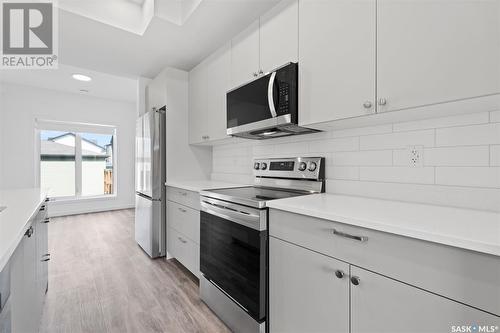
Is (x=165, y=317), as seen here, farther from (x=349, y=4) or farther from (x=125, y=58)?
(x=125, y=58)

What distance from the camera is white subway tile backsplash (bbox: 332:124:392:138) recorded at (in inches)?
55.1

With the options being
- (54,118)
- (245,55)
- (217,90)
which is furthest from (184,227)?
(54,118)

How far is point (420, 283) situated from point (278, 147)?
145 cm

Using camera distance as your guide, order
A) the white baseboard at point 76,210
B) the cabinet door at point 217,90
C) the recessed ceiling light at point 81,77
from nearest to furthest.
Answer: the cabinet door at point 217,90 < the recessed ceiling light at point 81,77 < the white baseboard at point 76,210

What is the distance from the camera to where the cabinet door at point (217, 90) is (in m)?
2.18

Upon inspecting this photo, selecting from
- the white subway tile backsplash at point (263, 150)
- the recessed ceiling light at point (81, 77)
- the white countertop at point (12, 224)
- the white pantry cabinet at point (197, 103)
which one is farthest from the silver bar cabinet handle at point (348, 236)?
the recessed ceiling light at point (81, 77)

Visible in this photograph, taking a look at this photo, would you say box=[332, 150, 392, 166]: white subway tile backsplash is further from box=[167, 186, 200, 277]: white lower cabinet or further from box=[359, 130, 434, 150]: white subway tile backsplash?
box=[167, 186, 200, 277]: white lower cabinet

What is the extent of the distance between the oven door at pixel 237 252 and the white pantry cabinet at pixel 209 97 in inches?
32.8

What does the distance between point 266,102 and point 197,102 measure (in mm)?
1238

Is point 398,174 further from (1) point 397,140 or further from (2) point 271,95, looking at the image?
(2) point 271,95

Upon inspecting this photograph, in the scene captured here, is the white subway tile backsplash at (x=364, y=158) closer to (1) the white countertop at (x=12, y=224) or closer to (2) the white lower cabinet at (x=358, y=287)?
(2) the white lower cabinet at (x=358, y=287)

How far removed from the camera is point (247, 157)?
243 cm

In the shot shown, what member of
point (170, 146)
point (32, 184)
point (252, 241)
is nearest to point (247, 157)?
point (170, 146)

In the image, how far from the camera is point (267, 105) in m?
1.64
